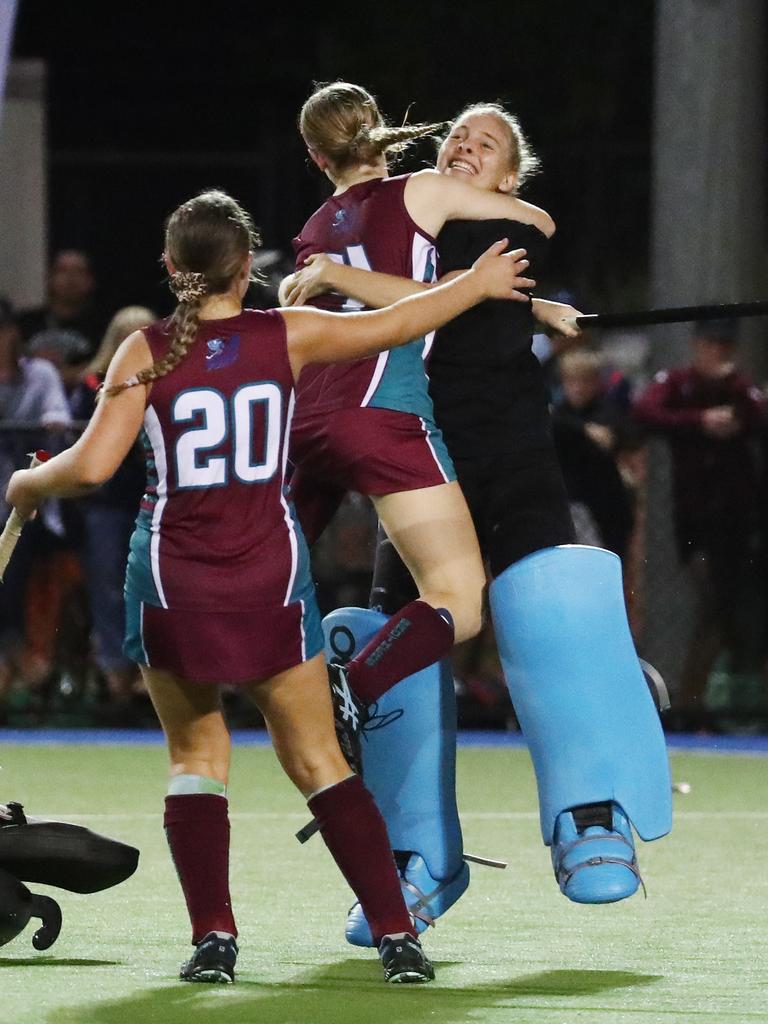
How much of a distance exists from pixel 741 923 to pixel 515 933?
0.55m

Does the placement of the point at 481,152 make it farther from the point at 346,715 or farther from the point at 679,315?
the point at 346,715

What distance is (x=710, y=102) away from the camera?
37.2ft

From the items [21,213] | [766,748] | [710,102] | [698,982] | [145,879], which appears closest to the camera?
[698,982]

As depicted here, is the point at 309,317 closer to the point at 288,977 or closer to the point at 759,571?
the point at 288,977

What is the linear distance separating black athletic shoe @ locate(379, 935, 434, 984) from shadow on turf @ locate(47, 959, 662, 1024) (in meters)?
0.04

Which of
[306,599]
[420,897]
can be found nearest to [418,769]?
[420,897]

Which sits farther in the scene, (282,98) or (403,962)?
(282,98)

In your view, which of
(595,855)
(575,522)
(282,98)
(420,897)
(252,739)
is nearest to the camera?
(595,855)

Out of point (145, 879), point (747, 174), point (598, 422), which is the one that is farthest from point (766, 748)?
point (145, 879)

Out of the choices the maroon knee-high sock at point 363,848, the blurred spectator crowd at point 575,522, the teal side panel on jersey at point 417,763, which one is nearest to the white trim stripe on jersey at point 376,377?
the teal side panel on jersey at point 417,763

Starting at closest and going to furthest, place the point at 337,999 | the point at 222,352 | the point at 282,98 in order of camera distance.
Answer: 1. the point at 337,999
2. the point at 222,352
3. the point at 282,98

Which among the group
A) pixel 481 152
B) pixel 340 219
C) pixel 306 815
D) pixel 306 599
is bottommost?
pixel 306 815

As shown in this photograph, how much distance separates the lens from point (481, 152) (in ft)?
17.4

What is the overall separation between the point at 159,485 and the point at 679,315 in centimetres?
138
